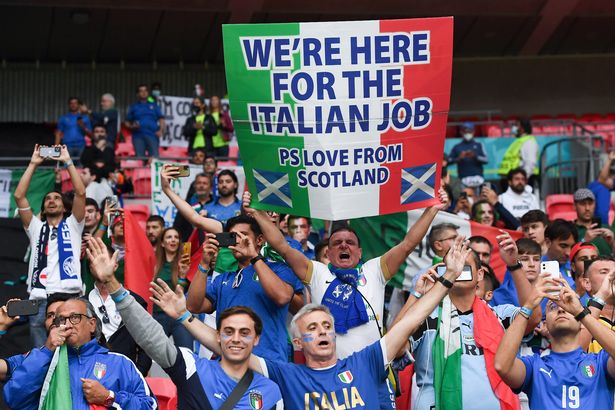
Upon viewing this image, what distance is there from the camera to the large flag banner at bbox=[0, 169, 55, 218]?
46.1 ft

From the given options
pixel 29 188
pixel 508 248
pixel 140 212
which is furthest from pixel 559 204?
pixel 508 248

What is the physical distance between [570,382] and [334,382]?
1260 mm

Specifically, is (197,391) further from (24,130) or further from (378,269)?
(24,130)

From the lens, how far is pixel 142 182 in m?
16.1

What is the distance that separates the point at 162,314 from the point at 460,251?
363 cm

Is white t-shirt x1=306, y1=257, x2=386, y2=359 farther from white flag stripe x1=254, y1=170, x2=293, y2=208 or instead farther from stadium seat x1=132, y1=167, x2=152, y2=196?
stadium seat x1=132, y1=167, x2=152, y2=196

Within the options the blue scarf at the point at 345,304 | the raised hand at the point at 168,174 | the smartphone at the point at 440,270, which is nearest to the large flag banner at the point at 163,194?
the raised hand at the point at 168,174

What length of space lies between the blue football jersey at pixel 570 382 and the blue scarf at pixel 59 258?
467 centimetres

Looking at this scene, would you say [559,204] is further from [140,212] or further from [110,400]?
[110,400]

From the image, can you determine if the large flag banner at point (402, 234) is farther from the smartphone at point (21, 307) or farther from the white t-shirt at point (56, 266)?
the smartphone at point (21, 307)

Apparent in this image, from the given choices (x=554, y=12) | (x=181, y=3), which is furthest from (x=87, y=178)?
(x=554, y=12)

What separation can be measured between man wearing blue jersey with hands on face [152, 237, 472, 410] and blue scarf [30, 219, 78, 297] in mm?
3888

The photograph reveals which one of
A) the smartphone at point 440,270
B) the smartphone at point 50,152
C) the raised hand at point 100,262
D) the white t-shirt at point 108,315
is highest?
the smartphone at point 50,152

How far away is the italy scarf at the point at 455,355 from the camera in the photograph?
247 inches
